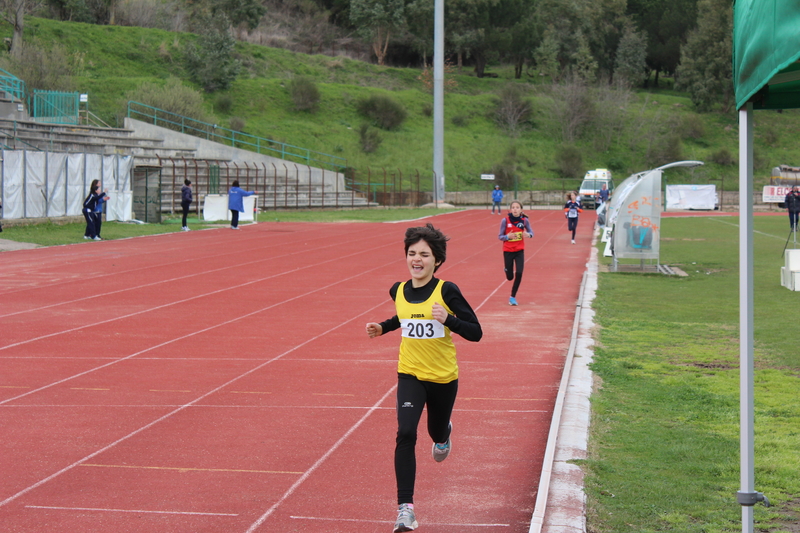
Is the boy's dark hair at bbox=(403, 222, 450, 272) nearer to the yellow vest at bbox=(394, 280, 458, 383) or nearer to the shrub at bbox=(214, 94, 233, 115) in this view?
the yellow vest at bbox=(394, 280, 458, 383)

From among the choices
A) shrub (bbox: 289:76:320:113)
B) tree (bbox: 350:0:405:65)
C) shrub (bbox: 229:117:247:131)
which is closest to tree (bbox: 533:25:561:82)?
tree (bbox: 350:0:405:65)

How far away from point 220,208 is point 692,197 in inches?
1410

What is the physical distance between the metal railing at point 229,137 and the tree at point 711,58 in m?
43.2

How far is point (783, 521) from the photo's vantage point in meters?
5.19

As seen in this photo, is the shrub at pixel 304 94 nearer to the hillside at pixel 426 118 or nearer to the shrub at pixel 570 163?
the hillside at pixel 426 118

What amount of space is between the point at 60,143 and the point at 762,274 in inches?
1148

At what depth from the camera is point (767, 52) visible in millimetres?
3523

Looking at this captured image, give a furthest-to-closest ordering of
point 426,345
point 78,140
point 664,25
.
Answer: point 664,25
point 78,140
point 426,345

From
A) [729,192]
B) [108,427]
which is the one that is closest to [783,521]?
[108,427]

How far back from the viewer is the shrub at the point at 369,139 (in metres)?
68.9

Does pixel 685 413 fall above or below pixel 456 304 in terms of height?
below

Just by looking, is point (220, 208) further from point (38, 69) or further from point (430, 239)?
point (430, 239)

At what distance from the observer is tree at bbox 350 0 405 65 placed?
294ft

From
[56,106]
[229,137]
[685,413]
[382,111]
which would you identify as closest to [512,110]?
[382,111]
